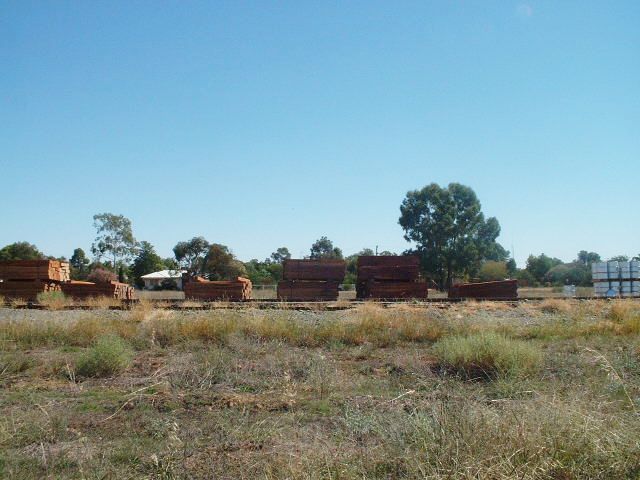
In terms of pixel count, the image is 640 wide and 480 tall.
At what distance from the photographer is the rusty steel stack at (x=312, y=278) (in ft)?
85.5

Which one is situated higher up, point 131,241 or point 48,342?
point 131,241

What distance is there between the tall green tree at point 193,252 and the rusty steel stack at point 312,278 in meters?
41.9

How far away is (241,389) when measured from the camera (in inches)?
295

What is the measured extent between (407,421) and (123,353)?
550 cm

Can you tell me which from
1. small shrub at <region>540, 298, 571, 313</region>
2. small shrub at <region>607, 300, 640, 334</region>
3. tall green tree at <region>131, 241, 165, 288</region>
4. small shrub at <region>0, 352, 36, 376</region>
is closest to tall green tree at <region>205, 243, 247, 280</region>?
tall green tree at <region>131, 241, 165, 288</region>

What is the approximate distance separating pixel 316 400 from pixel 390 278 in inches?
790

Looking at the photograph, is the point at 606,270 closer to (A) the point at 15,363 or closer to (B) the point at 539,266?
(A) the point at 15,363

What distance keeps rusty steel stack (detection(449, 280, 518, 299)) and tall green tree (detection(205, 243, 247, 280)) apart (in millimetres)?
35830

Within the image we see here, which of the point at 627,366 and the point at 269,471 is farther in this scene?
the point at 627,366

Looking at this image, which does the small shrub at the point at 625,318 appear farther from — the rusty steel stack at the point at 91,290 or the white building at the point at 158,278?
the white building at the point at 158,278

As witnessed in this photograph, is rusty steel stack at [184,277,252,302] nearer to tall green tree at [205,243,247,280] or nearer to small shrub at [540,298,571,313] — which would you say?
small shrub at [540,298,571,313]

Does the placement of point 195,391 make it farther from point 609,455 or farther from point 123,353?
point 609,455

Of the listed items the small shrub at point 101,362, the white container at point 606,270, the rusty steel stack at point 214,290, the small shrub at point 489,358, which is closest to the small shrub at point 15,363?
the small shrub at point 101,362

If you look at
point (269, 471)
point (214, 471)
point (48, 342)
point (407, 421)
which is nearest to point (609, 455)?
point (407, 421)
